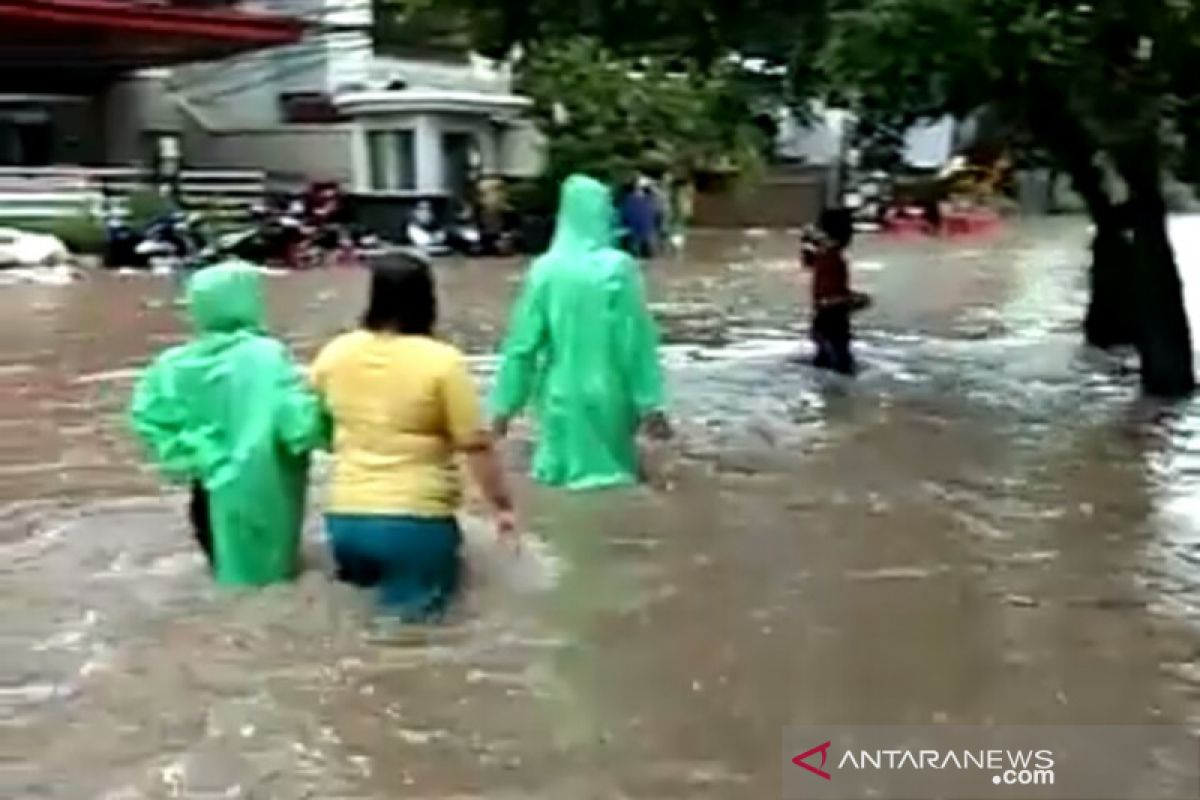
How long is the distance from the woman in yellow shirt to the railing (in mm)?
27495

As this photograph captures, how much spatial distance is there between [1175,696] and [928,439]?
652cm

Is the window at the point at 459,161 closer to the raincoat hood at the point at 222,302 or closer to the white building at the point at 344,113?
the white building at the point at 344,113

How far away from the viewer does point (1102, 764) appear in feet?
20.8

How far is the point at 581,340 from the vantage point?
35.0ft

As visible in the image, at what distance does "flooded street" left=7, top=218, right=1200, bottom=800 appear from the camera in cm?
660

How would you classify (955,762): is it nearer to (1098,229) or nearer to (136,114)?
(1098,229)

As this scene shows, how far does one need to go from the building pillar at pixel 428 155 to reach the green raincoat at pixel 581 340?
29.8 meters

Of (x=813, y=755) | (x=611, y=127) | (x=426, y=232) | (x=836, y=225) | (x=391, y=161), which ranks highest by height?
(x=836, y=225)

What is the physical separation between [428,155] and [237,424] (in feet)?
108

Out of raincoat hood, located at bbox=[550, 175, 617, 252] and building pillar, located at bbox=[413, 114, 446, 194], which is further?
building pillar, located at bbox=[413, 114, 446, 194]

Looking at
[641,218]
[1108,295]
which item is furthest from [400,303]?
[641,218]

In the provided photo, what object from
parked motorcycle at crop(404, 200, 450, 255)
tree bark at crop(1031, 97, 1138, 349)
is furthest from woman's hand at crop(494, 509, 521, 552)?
parked motorcycle at crop(404, 200, 450, 255)

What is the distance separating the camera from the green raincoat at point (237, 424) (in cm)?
809

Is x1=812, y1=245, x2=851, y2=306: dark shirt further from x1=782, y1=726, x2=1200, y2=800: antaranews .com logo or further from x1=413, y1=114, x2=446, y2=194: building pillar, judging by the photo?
x1=413, y1=114, x2=446, y2=194: building pillar
